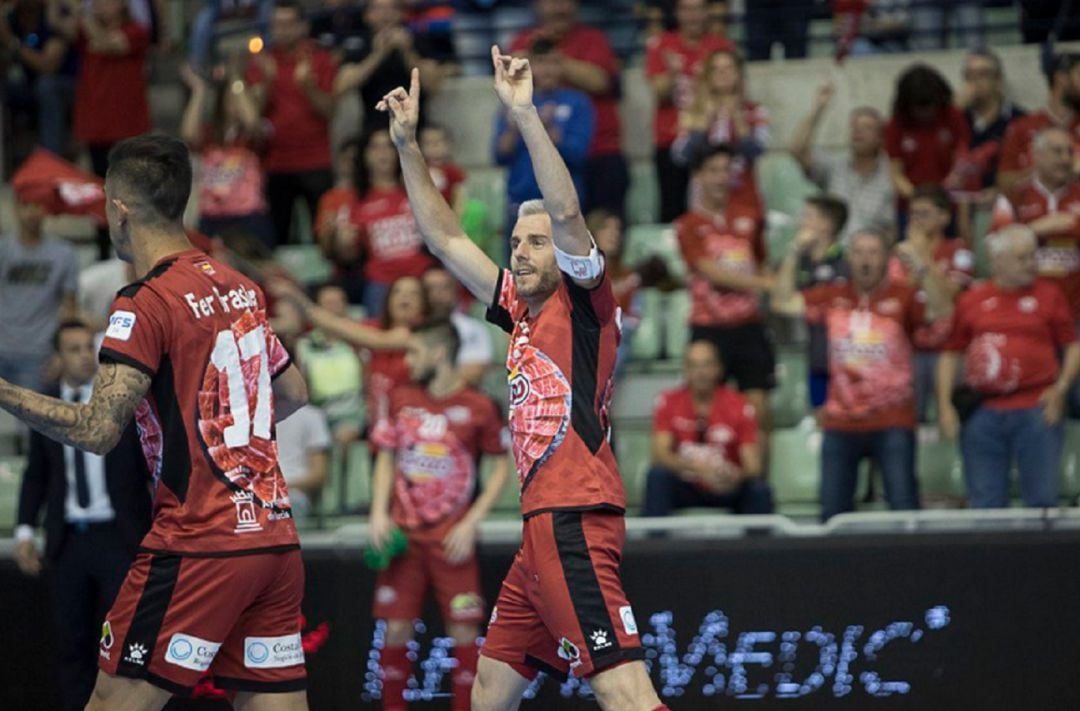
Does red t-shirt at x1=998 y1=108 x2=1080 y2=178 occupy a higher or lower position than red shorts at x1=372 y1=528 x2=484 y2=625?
higher

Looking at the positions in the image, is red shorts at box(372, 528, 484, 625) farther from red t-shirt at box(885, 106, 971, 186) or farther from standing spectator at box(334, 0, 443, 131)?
red t-shirt at box(885, 106, 971, 186)

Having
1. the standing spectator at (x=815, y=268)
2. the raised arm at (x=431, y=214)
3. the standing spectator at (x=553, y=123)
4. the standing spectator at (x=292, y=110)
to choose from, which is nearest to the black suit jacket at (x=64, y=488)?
the raised arm at (x=431, y=214)

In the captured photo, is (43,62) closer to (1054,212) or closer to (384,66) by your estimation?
(384,66)

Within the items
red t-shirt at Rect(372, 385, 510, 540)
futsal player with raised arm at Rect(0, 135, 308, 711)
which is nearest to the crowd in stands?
red t-shirt at Rect(372, 385, 510, 540)

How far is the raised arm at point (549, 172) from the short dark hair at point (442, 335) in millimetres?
2711

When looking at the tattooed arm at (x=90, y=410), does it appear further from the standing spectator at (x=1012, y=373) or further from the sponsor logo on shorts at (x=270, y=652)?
the standing spectator at (x=1012, y=373)

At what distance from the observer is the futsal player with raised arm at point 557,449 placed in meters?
5.73

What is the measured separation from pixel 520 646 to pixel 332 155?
718cm

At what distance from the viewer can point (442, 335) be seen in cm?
841

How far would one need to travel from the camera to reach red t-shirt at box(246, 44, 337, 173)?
1205 centimetres

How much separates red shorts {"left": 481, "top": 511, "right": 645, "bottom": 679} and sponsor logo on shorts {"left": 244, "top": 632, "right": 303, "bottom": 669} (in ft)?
2.61

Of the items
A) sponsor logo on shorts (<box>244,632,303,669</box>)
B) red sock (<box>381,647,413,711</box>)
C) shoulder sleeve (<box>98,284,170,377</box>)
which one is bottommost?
red sock (<box>381,647,413,711</box>)

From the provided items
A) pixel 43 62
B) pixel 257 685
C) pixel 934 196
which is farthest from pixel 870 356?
pixel 43 62

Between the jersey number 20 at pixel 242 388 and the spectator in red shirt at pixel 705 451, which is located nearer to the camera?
the jersey number 20 at pixel 242 388
